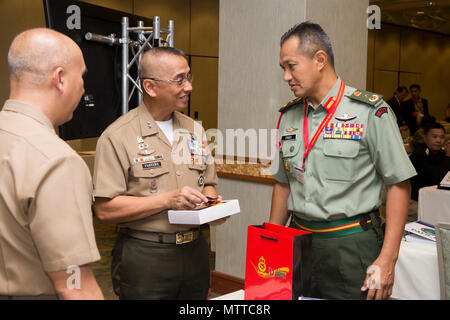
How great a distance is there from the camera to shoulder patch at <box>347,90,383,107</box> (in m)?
1.87

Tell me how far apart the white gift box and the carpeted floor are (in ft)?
6.67

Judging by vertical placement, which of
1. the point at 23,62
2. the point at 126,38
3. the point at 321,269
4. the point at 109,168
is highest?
the point at 126,38

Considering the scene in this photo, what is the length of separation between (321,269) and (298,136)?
1.80 feet

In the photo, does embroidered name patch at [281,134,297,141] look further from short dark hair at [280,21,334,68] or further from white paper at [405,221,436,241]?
white paper at [405,221,436,241]

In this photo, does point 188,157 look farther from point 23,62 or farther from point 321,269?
point 23,62

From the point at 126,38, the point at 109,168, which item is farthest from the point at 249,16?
the point at 109,168

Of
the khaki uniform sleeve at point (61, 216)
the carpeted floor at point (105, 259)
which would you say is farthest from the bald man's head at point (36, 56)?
the carpeted floor at point (105, 259)

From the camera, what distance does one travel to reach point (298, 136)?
79.4 inches

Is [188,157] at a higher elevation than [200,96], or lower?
lower

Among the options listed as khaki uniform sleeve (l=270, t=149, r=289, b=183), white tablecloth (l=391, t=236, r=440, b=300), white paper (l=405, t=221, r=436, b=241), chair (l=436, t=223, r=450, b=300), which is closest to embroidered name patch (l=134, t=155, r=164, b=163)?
khaki uniform sleeve (l=270, t=149, r=289, b=183)

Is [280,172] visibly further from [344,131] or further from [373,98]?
A: [373,98]

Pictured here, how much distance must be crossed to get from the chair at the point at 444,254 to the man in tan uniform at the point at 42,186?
157 cm

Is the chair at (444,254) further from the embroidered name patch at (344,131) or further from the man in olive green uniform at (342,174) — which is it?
the embroidered name patch at (344,131)

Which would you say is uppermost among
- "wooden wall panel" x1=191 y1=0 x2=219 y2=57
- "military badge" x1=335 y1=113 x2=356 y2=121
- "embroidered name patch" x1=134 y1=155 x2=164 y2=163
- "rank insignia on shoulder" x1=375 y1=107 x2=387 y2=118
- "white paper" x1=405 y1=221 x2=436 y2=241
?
"wooden wall panel" x1=191 y1=0 x2=219 y2=57
